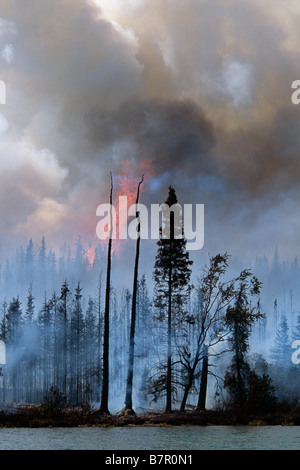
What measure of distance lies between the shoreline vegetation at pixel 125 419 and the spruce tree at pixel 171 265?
9.57 metres

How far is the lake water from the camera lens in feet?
79.9

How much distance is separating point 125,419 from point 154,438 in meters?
10.8

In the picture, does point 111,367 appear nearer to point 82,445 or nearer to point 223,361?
point 223,361

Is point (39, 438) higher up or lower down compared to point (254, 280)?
lower down

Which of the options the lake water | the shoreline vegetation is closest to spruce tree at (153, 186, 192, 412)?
the shoreline vegetation

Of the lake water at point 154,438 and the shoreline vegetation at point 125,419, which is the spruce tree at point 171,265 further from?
the lake water at point 154,438

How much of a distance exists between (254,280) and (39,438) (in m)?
22.9

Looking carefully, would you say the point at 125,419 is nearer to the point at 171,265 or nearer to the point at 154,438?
the point at 154,438

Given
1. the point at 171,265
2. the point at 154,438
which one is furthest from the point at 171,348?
the point at 154,438

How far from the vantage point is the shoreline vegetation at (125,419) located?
117 feet

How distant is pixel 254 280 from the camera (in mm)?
45688

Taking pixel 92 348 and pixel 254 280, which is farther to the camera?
pixel 92 348

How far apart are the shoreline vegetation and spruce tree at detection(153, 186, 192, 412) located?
9.57 meters
